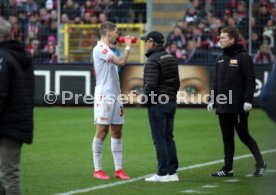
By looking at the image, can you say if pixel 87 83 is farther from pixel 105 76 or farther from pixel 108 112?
pixel 108 112

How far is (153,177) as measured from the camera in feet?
36.2

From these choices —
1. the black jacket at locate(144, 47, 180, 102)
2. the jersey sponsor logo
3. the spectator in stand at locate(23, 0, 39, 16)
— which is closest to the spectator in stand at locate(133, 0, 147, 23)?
the spectator in stand at locate(23, 0, 39, 16)

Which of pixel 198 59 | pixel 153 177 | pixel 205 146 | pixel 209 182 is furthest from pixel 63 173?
pixel 198 59

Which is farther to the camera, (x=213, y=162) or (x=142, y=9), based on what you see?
(x=142, y=9)

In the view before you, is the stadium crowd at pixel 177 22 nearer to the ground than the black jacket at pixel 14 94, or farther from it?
farther from it

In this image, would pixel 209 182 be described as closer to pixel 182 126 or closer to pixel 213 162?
pixel 213 162

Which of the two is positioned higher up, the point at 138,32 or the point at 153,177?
Result: the point at 138,32

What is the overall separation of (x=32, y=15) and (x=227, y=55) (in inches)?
560

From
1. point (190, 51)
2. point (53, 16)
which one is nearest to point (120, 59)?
point (190, 51)

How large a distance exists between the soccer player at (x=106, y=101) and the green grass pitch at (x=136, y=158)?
32 cm

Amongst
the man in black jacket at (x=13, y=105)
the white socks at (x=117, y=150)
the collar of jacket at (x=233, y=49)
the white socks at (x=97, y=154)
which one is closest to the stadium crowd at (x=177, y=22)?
the collar of jacket at (x=233, y=49)

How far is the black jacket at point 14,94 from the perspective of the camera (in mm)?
7281

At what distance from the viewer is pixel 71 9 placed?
80.8ft

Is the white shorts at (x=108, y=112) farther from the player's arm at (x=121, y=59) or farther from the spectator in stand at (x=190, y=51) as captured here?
the spectator in stand at (x=190, y=51)
